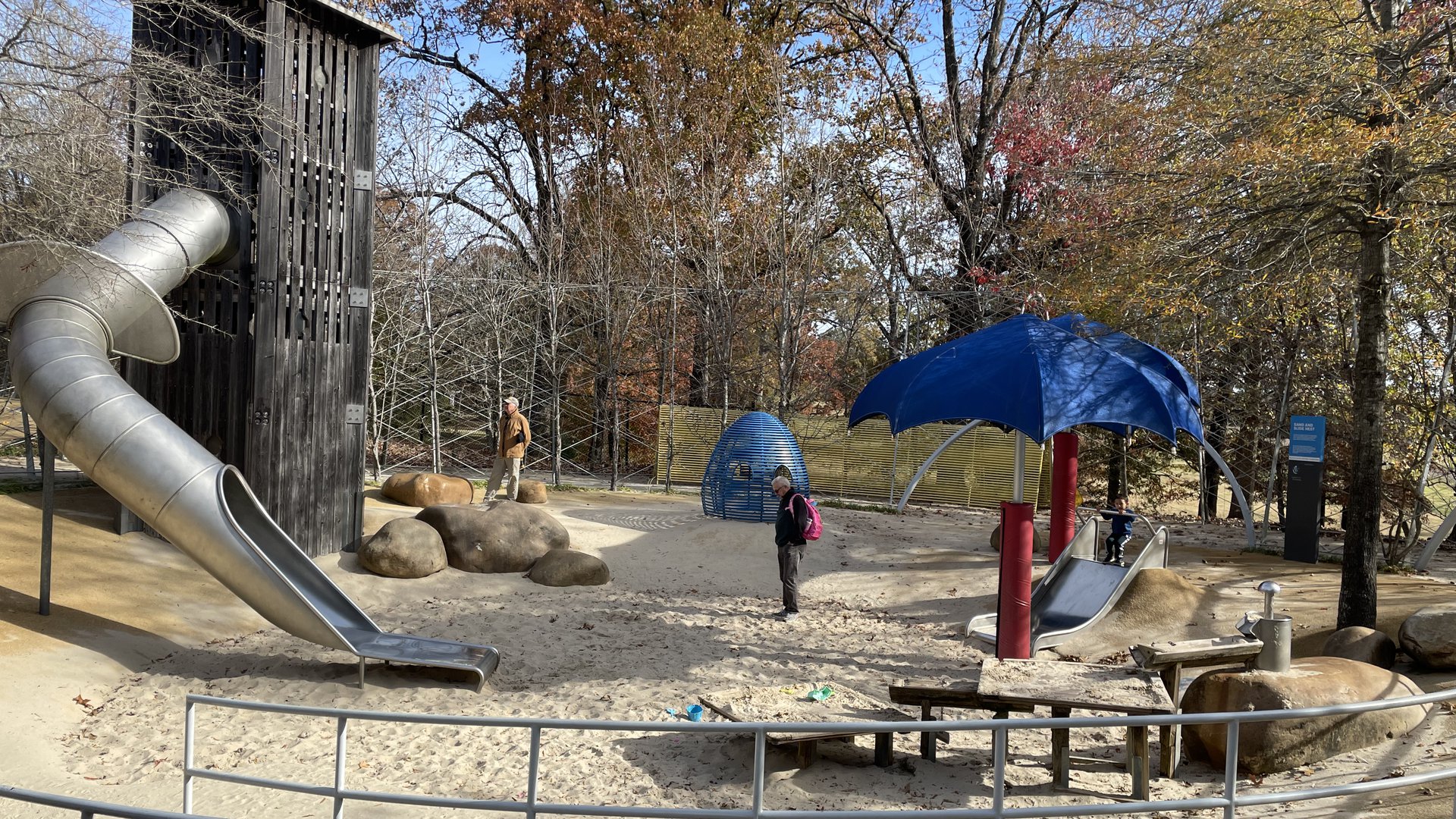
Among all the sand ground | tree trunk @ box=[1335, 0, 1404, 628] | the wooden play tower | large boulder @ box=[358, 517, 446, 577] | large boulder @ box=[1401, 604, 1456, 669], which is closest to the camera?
the sand ground

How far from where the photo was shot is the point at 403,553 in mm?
12758

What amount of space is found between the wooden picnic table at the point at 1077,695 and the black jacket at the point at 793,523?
4.17m

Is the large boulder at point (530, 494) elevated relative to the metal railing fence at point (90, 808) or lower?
lower

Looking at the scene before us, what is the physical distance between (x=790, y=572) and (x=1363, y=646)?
5.53 m

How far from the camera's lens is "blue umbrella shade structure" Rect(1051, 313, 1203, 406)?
12.3 metres

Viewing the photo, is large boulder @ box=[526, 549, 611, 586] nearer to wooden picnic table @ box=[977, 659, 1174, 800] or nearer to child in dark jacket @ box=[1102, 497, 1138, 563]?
child in dark jacket @ box=[1102, 497, 1138, 563]

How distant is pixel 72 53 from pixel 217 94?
1.90 m

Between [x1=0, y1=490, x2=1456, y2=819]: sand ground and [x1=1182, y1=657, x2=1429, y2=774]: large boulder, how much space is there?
11 cm

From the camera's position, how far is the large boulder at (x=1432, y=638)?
8.98 m

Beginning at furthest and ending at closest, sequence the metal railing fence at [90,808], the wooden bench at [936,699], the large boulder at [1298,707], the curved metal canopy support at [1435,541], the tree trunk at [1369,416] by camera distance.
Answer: the curved metal canopy support at [1435,541] → the tree trunk at [1369,416] → the wooden bench at [936,699] → the large boulder at [1298,707] → the metal railing fence at [90,808]

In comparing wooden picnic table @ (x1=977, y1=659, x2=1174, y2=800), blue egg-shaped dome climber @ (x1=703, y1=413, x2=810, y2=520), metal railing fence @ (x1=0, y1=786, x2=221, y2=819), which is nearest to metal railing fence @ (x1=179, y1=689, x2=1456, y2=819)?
metal railing fence @ (x1=0, y1=786, x2=221, y2=819)

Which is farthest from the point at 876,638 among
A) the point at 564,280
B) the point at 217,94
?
the point at 564,280

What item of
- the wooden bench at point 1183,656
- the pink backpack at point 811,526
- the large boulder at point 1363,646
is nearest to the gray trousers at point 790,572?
the pink backpack at point 811,526

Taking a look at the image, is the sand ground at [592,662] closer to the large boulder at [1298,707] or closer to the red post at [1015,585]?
the large boulder at [1298,707]
